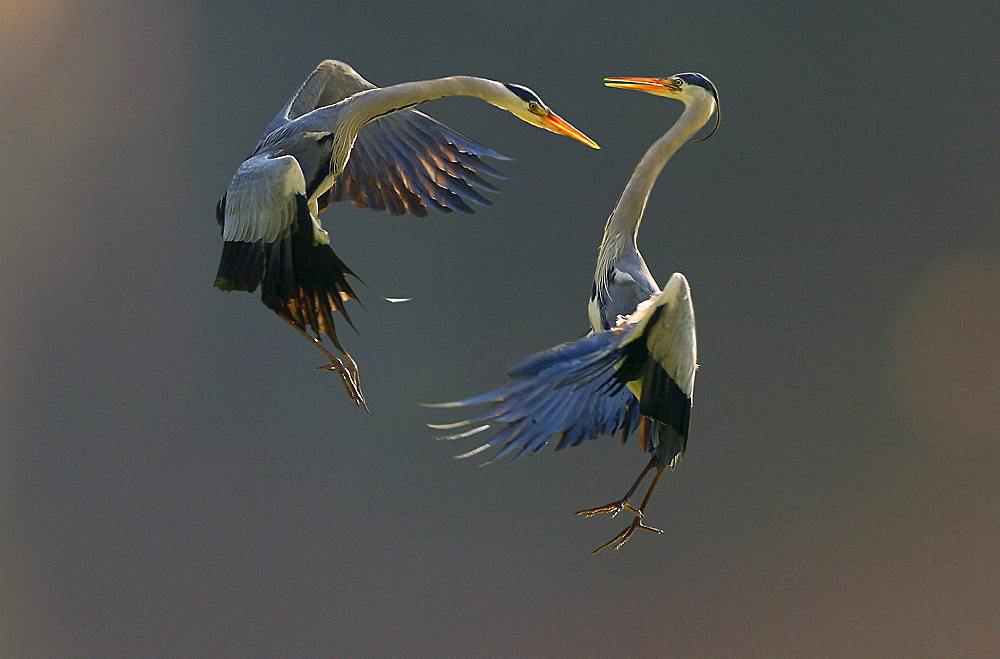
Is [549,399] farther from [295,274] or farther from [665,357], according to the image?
[295,274]

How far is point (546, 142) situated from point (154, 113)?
1000 millimetres

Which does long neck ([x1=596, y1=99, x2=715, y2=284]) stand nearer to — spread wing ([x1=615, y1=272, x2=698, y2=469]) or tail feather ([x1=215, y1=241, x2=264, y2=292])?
spread wing ([x1=615, y1=272, x2=698, y2=469])

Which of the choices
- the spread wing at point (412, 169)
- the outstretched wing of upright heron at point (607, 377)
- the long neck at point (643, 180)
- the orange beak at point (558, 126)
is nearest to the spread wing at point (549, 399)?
the outstretched wing of upright heron at point (607, 377)

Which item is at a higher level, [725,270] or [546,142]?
[546,142]

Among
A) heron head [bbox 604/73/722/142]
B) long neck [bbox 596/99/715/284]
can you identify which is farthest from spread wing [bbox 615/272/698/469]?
heron head [bbox 604/73/722/142]

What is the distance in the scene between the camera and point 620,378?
3.66 feet

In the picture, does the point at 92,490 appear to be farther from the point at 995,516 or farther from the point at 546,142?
the point at 995,516

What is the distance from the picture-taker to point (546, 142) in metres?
2.41

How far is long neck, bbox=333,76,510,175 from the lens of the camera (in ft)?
4.09

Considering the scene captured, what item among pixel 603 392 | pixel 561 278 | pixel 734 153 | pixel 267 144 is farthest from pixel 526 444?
pixel 734 153

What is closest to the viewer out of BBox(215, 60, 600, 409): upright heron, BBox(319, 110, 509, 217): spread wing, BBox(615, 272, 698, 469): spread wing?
BBox(615, 272, 698, 469): spread wing

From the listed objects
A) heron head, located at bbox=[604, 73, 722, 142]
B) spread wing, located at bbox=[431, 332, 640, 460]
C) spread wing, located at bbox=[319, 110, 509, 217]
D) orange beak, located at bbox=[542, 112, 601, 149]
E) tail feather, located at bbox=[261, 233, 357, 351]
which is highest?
heron head, located at bbox=[604, 73, 722, 142]

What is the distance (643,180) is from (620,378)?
11.5 inches

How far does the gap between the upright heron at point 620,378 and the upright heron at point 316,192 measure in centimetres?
18
